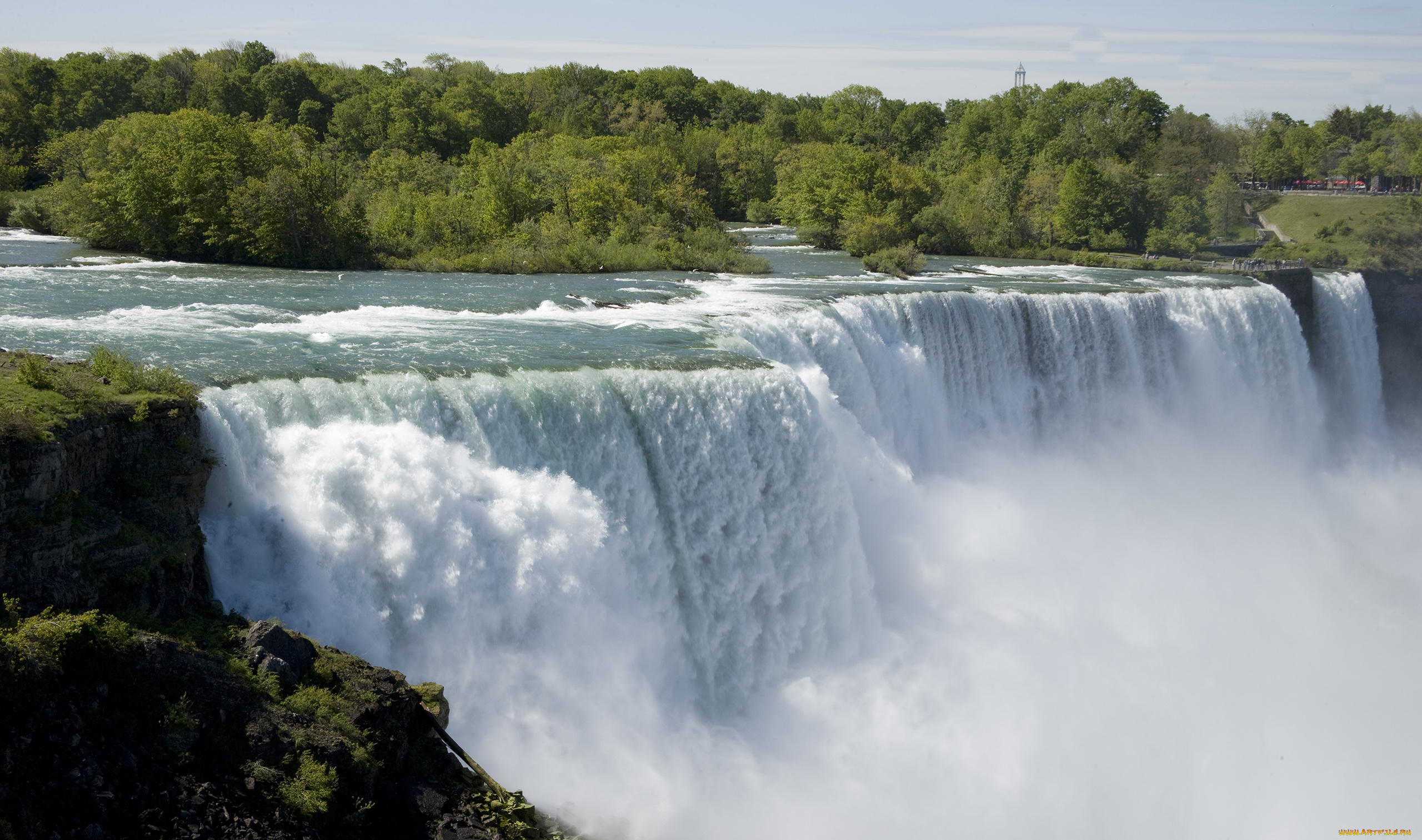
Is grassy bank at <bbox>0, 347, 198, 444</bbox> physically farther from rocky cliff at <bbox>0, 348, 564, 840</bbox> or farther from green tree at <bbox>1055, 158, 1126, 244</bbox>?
green tree at <bbox>1055, 158, 1126, 244</bbox>

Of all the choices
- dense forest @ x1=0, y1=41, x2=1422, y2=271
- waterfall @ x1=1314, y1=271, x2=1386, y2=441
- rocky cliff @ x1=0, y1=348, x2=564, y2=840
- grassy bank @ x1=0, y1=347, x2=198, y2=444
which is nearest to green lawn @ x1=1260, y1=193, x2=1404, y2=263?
dense forest @ x1=0, y1=41, x2=1422, y2=271

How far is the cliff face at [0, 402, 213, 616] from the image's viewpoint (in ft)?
27.3

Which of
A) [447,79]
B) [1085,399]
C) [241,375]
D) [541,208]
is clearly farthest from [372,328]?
[447,79]

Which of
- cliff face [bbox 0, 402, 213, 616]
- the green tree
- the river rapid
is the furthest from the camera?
the green tree

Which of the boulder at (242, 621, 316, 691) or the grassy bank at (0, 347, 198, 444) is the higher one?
the grassy bank at (0, 347, 198, 444)

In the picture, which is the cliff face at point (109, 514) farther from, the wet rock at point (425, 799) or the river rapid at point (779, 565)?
the wet rock at point (425, 799)

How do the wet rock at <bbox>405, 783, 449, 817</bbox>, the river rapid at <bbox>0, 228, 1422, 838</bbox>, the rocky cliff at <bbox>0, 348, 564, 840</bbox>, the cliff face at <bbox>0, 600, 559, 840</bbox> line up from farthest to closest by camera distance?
the river rapid at <bbox>0, 228, 1422, 838</bbox> < the wet rock at <bbox>405, 783, 449, 817</bbox> < the rocky cliff at <bbox>0, 348, 564, 840</bbox> < the cliff face at <bbox>0, 600, 559, 840</bbox>

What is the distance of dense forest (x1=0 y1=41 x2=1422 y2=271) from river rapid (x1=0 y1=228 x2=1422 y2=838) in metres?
6.05

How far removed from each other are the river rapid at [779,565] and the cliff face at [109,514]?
0.58 meters

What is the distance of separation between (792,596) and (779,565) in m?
0.43

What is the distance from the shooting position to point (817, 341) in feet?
58.5

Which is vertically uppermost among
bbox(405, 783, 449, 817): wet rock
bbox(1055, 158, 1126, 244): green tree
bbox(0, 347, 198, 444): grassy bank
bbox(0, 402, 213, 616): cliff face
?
bbox(1055, 158, 1126, 244): green tree

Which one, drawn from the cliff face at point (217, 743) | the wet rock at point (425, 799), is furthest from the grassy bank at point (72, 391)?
the wet rock at point (425, 799)

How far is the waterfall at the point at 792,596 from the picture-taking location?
11.0 m
